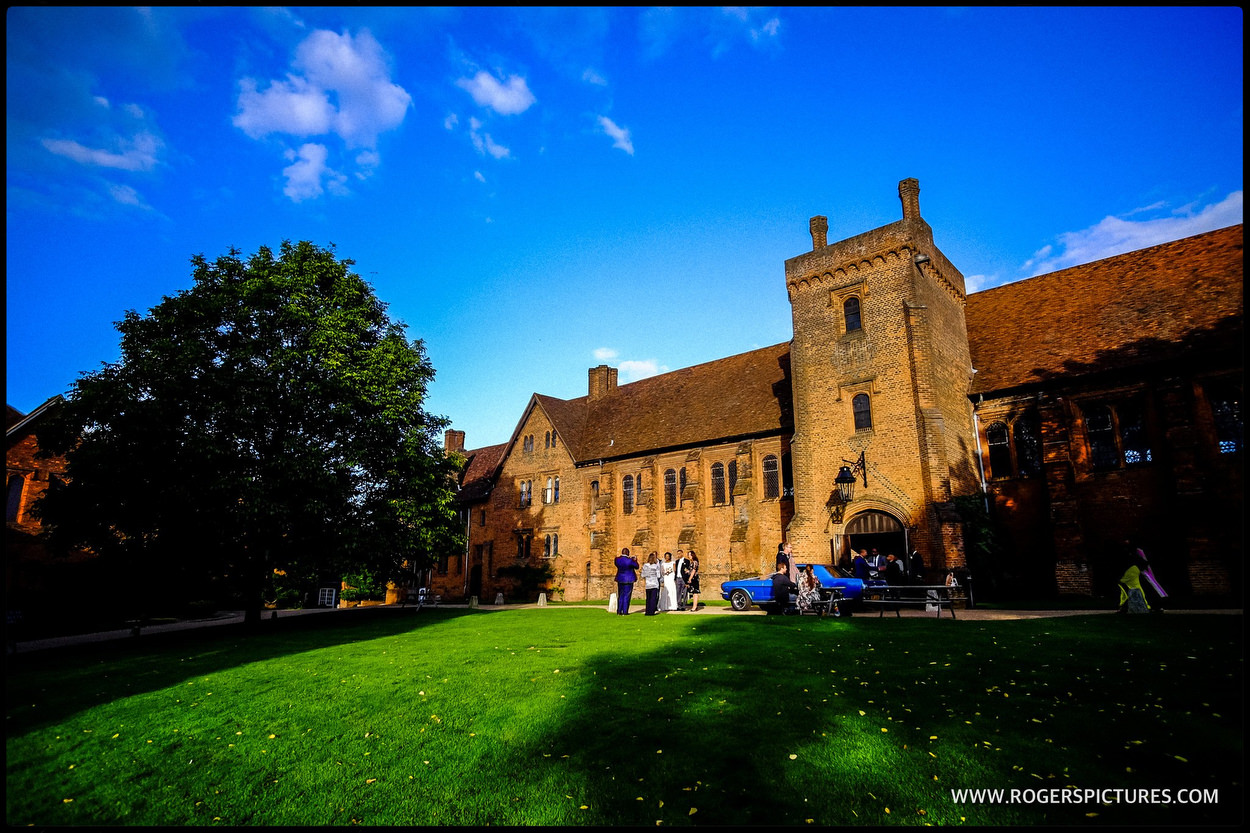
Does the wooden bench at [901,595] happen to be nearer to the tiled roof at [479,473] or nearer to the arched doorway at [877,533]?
the arched doorway at [877,533]

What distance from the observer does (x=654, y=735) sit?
22.0 ft

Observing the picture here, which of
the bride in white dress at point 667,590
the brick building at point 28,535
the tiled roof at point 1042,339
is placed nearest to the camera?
the bride in white dress at point 667,590

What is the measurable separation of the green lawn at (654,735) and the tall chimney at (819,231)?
20369mm

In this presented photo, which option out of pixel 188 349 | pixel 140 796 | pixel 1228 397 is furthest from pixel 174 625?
pixel 1228 397

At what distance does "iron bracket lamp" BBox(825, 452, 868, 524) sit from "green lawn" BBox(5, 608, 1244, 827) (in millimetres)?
12801

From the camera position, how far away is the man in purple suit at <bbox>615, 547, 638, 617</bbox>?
1899 centimetres

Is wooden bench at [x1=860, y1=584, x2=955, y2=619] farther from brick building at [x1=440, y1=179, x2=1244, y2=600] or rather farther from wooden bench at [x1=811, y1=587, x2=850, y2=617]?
brick building at [x1=440, y1=179, x2=1244, y2=600]

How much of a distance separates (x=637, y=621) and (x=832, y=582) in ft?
20.3

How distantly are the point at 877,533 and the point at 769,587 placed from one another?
6.10m

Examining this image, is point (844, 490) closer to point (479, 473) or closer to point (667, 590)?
point (667, 590)

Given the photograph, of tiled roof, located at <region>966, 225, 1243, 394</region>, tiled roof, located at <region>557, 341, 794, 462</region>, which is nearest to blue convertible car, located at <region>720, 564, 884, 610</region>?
tiled roof, located at <region>557, 341, 794, 462</region>

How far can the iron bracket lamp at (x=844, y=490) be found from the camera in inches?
969

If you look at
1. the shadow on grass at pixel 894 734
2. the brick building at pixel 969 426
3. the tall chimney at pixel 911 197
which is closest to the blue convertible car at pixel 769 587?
the brick building at pixel 969 426

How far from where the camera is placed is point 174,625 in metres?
23.4
